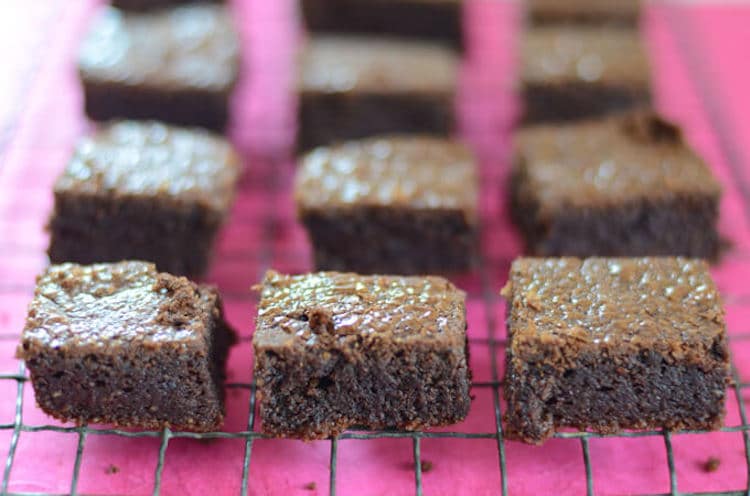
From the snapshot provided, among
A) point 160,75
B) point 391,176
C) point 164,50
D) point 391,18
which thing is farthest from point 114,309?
point 391,18

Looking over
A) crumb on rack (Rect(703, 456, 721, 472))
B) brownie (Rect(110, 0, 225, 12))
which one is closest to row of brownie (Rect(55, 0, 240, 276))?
brownie (Rect(110, 0, 225, 12))

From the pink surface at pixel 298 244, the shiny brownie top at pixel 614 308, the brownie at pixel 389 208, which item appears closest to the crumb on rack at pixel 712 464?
the pink surface at pixel 298 244

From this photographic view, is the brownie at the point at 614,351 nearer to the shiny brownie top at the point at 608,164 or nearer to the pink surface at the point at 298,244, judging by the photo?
the pink surface at the point at 298,244

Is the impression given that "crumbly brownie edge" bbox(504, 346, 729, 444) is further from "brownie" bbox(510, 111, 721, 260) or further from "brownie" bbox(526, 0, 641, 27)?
"brownie" bbox(526, 0, 641, 27)

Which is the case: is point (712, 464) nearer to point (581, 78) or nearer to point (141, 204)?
point (581, 78)

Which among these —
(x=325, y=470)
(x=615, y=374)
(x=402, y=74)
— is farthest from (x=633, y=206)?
(x=325, y=470)
